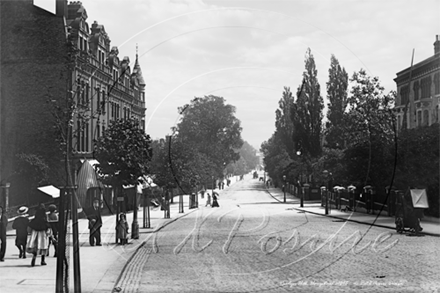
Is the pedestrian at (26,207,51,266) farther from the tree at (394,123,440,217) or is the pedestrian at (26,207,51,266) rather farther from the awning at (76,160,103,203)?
the awning at (76,160,103,203)

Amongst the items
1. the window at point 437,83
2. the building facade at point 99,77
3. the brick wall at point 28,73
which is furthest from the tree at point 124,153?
the window at point 437,83

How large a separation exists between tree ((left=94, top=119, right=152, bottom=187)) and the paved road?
132 inches

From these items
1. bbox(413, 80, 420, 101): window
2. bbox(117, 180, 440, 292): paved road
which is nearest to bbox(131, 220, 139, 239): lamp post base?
bbox(117, 180, 440, 292): paved road

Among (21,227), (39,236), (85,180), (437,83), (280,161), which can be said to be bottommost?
(39,236)

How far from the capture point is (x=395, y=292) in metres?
12.2

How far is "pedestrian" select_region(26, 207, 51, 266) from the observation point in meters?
16.8

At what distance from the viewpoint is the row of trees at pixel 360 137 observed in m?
33.6

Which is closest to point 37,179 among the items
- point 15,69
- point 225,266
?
point 15,69

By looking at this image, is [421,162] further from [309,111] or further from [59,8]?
[59,8]

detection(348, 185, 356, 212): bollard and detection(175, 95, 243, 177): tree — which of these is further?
detection(348, 185, 356, 212): bollard

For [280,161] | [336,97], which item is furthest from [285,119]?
[280,161]

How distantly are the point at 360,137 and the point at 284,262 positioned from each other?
83.8 ft

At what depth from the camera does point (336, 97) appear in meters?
63.8

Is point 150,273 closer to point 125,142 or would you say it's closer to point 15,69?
point 125,142
